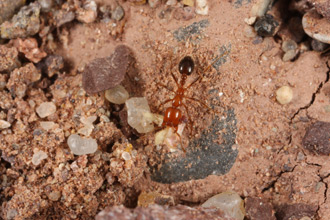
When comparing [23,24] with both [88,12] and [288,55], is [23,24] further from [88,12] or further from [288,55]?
[288,55]

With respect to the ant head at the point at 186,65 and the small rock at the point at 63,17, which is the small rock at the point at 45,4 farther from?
the ant head at the point at 186,65

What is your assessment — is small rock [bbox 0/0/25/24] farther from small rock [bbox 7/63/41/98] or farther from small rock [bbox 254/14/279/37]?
small rock [bbox 254/14/279/37]

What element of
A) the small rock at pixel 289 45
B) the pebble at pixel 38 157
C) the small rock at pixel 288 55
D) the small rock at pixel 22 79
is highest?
the small rock at pixel 289 45

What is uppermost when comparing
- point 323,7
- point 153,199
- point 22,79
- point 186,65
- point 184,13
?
point 323,7

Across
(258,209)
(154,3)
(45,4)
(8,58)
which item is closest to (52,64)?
(8,58)

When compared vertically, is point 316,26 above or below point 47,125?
above

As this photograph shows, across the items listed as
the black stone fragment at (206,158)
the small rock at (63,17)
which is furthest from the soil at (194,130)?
the small rock at (63,17)

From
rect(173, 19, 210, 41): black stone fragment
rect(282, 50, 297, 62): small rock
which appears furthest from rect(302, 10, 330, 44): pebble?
rect(173, 19, 210, 41): black stone fragment
